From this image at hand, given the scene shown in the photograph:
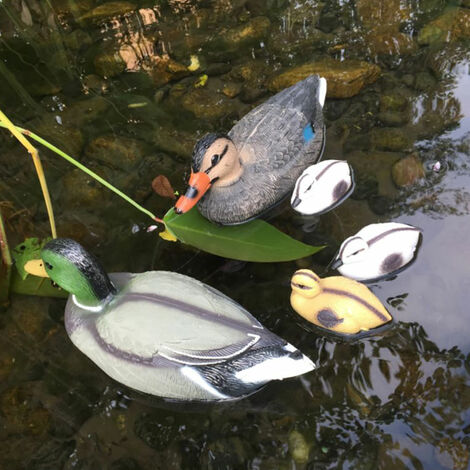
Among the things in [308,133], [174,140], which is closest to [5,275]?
[174,140]

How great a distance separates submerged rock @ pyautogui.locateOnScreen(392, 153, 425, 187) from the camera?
2.93 meters

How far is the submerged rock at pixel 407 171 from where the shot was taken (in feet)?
9.62

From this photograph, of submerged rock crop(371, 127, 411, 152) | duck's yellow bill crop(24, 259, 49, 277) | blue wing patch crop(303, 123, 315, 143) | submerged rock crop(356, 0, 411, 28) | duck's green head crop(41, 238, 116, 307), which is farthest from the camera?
submerged rock crop(356, 0, 411, 28)

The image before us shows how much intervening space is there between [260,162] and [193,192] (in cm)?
51

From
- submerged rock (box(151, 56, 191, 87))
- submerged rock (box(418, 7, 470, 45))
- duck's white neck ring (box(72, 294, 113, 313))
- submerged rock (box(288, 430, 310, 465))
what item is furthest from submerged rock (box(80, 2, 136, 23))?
submerged rock (box(288, 430, 310, 465))

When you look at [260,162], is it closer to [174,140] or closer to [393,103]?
[174,140]

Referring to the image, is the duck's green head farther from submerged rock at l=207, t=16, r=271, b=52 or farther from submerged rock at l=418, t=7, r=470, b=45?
submerged rock at l=418, t=7, r=470, b=45

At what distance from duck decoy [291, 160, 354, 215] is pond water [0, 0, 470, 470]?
14 centimetres

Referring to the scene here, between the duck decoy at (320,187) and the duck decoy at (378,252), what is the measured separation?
0.37 m

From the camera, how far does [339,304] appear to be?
223 cm

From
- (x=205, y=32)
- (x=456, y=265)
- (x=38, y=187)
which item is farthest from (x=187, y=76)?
(x=456, y=265)

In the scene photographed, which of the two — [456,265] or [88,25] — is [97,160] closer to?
[88,25]

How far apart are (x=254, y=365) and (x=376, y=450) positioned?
0.66 m

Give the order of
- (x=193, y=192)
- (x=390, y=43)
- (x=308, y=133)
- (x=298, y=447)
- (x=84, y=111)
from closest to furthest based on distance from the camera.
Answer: (x=298, y=447)
(x=193, y=192)
(x=308, y=133)
(x=84, y=111)
(x=390, y=43)
